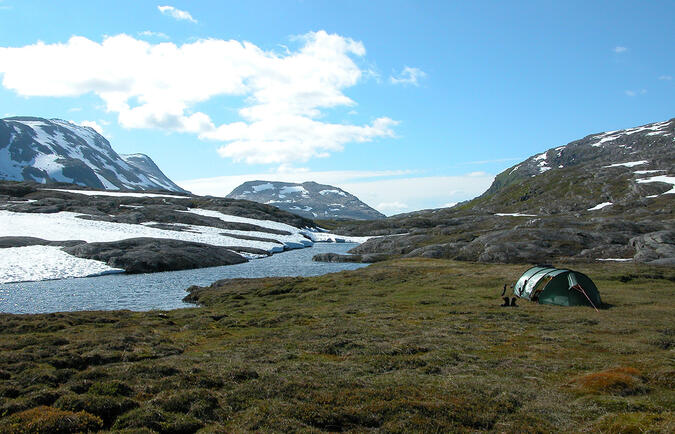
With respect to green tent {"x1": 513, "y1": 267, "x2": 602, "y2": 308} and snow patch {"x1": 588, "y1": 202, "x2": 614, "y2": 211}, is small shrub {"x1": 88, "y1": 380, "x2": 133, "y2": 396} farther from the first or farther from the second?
snow patch {"x1": 588, "y1": 202, "x2": 614, "y2": 211}

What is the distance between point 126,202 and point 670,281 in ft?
603

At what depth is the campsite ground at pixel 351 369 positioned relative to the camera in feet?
50.2

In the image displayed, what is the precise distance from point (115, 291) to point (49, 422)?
5690cm

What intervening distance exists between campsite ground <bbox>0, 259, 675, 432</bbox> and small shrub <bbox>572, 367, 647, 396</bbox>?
0.26ft

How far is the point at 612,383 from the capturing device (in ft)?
63.4

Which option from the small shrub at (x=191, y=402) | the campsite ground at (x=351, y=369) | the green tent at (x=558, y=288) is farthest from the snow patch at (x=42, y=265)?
the green tent at (x=558, y=288)

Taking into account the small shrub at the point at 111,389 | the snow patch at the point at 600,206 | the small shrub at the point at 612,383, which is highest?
the snow patch at the point at 600,206

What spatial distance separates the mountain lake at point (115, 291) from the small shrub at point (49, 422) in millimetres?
40624

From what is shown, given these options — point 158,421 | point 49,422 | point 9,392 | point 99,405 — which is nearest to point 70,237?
point 9,392

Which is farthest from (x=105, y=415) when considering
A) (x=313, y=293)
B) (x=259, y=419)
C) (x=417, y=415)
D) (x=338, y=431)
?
(x=313, y=293)

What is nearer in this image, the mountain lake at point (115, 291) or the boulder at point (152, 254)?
the mountain lake at point (115, 291)

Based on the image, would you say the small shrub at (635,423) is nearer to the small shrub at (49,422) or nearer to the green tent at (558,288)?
the small shrub at (49,422)

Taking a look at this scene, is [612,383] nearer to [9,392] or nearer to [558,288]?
[9,392]

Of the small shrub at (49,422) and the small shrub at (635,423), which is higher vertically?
the small shrub at (635,423)
